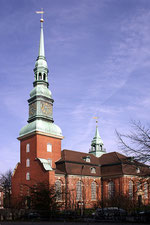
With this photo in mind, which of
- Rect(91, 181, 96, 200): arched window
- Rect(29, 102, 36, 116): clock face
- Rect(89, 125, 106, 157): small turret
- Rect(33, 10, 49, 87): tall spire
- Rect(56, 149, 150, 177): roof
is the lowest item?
Rect(91, 181, 96, 200): arched window

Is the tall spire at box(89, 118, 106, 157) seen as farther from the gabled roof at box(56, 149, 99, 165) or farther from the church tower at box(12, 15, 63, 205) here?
the church tower at box(12, 15, 63, 205)

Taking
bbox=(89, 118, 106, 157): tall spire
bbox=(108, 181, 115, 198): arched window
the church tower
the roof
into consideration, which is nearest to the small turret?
bbox=(89, 118, 106, 157): tall spire

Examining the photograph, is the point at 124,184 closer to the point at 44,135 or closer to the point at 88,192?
the point at 88,192

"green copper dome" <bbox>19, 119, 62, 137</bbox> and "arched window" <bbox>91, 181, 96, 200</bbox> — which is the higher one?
"green copper dome" <bbox>19, 119, 62, 137</bbox>

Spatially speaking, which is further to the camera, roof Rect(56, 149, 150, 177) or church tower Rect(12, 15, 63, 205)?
roof Rect(56, 149, 150, 177)

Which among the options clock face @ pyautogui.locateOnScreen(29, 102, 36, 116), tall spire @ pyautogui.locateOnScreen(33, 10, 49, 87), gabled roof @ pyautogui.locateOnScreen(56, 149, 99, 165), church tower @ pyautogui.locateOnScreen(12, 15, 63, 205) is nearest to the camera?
church tower @ pyautogui.locateOnScreen(12, 15, 63, 205)

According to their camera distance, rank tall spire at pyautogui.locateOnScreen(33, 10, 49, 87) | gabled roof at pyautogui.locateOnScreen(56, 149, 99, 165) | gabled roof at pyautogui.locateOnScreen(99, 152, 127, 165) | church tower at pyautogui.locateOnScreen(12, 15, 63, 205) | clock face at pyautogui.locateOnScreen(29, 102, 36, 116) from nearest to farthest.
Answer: church tower at pyautogui.locateOnScreen(12, 15, 63, 205) < clock face at pyautogui.locateOnScreen(29, 102, 36, 116) < gabled roof at pyautogui.locateOnScreen(56, 149, 99, 165) < tall spire at pyautogui.locateOnScreen(33, 10, 49, 87) < gabled roof at pyautogui.locateOnScreen(99, 152, 127, 165)

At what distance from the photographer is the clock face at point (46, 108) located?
53763mm

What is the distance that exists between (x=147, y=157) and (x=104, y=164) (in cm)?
4771

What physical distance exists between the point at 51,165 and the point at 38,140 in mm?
5482

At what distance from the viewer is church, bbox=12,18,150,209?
166 ft

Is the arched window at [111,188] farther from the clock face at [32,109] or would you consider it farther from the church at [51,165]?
the clock face at [32,109]

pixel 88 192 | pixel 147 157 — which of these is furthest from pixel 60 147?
pixel 147 157

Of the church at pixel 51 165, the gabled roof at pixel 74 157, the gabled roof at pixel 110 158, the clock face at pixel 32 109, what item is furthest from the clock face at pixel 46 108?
the gabled roof at pixel 110 158
